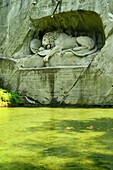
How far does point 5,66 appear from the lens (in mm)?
14297

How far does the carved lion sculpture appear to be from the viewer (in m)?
13.1

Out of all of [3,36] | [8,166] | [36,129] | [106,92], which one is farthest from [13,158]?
[3,36]

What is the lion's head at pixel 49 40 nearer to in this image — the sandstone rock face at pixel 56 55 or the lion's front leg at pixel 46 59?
the sandstone rock face at pixel 56 55

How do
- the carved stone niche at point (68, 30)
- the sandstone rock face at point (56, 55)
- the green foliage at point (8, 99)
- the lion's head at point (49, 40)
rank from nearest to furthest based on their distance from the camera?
the sandstone rock face at point (56, 55) → the green foliage at point (8, 99) → the carved stone niche at point (68, 30) → the lion's head at point (49, 40)

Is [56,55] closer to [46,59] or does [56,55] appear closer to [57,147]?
[46,59]

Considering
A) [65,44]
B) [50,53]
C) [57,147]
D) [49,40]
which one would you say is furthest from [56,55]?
[57,147]

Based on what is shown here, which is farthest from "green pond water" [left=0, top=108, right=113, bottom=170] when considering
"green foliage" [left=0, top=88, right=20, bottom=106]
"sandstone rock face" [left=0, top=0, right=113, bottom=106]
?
"green foliage" [left=0, top=88, right=20, bottom=106]

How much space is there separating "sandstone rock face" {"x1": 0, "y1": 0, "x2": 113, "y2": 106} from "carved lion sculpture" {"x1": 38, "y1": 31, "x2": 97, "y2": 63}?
18 centimetres

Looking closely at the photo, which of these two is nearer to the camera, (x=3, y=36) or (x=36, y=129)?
(x=36, y=129)

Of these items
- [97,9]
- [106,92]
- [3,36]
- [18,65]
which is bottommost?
[106,92]

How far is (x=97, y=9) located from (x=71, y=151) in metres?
9.24

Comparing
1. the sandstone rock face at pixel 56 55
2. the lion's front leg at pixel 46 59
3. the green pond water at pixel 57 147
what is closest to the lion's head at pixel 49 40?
the sandstone rock face at pixel 56 55

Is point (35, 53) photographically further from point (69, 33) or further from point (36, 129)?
point (36, 129)

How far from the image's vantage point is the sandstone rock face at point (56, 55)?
1204 cm
